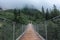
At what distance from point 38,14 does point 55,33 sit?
Result: 1767cm

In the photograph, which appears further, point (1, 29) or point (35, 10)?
point (35, 10)

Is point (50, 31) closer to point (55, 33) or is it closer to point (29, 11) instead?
point (55, 33)

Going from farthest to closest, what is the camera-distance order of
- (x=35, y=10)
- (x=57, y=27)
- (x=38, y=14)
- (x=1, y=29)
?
(x=35, y=10) < (x=38, y=14) < (x=57, y=27) < (x=1, y=29)

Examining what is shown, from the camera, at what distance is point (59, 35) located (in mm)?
12508

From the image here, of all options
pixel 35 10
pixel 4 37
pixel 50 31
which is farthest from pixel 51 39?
pixel 35 10

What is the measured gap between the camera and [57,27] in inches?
498

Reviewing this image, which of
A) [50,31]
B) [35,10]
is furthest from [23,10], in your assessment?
[50,31]

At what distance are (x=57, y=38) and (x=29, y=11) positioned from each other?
21099mm

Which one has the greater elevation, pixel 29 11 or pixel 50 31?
pixel 29 11

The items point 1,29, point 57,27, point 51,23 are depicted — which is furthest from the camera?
point 51,23

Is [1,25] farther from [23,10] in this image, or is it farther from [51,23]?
[23,10]

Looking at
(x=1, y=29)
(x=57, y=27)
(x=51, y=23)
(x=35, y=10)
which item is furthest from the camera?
(x=35, y=10)

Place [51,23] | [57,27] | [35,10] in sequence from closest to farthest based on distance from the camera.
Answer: [57,27] < [51,23] < [35,10]

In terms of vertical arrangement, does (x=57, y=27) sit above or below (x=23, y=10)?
below
